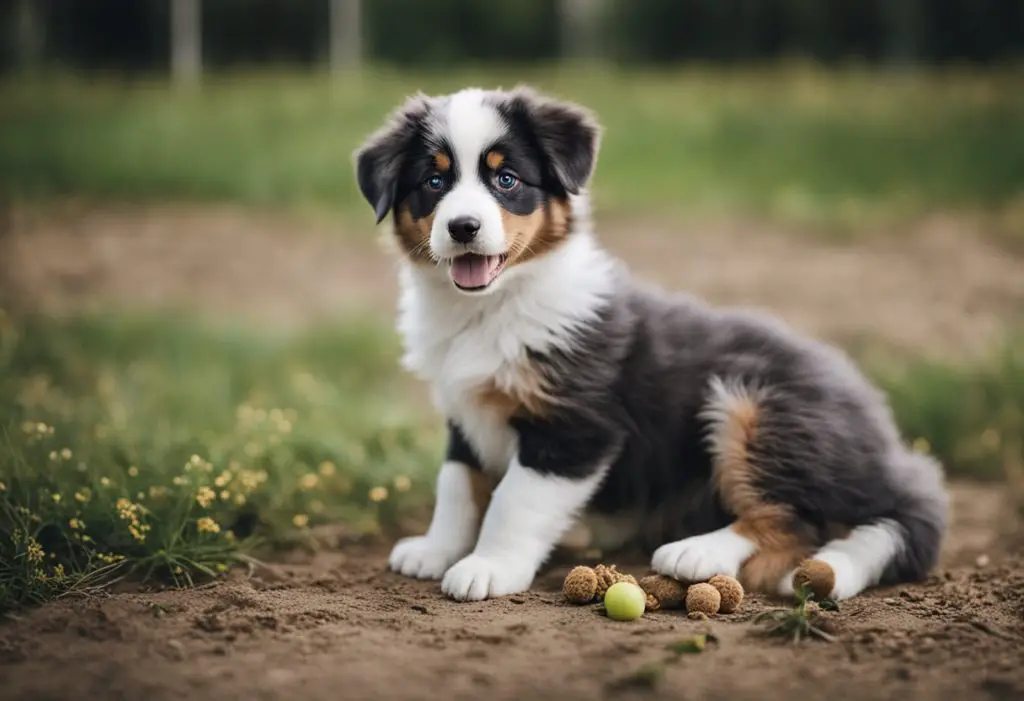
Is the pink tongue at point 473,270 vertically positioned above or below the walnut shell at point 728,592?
above

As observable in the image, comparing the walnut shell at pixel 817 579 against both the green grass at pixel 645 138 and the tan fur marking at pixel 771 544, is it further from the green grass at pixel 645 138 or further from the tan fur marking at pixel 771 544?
the green grass at pixel 645 138

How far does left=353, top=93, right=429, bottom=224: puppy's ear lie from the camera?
3.69 m

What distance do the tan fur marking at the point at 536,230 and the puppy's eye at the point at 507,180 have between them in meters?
0.10

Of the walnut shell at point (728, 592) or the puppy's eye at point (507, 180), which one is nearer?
the walnut shell at point (728, 592)

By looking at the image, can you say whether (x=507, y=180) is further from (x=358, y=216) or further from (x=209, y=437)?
(x=358, y=216)

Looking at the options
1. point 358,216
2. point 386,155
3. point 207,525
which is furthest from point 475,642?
point 358,216

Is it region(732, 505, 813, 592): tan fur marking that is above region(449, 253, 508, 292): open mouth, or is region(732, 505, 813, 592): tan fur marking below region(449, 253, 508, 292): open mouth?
below

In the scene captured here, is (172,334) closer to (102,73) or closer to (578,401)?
(578,401)

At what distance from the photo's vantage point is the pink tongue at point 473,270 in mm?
3518

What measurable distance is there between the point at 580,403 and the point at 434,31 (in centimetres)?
787

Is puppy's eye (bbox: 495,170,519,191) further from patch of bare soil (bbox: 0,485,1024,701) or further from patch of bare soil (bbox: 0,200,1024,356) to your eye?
patch of bare soil (bbox: 0,200,1024,356)

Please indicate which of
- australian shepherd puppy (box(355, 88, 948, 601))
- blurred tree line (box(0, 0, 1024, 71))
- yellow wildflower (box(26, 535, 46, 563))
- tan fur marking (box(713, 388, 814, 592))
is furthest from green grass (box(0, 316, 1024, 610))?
blurred tree line (box(0, 0, 1024, 71))

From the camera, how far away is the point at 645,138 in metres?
9.98

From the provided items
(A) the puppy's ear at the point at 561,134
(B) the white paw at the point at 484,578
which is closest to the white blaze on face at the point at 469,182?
(A) the puppy's ear at the point at 561,134
